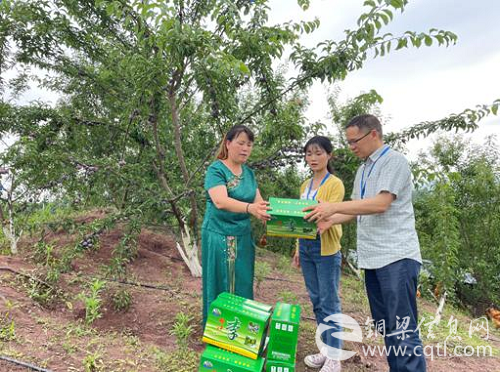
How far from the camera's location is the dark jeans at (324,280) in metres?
2.18

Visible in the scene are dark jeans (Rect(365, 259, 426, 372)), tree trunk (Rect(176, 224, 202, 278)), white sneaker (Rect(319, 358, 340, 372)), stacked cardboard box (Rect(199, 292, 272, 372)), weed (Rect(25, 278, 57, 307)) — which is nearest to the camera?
dark jeans (Rect(365, 259, 426, 372))

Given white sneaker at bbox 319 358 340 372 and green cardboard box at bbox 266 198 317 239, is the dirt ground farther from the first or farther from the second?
green cardboard box at bbox 266 198 317 239

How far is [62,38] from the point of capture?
11.2 ft

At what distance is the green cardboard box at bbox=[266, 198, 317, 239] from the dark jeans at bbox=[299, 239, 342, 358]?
0.24 m

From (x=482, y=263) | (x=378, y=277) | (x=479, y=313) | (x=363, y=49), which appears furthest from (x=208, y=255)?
(x=479, y=313)

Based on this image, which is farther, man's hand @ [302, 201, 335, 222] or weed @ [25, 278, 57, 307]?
weed @ [25, 278, 57, 307]

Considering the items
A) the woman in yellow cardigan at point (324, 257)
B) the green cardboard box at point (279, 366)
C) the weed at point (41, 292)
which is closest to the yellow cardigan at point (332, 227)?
the woman in yellow cardigan at point (324, 257)

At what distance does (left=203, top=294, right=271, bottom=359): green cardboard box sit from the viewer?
1970 mm

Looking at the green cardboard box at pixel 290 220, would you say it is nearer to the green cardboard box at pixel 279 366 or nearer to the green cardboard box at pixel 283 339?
the green cardboard box at pixel 283 339

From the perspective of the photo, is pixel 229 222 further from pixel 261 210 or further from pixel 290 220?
pixel 290 220

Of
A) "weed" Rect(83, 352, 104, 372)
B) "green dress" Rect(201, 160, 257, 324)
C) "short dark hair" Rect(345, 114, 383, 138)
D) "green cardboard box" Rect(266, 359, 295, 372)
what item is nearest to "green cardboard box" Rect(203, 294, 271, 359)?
"green cardboard box" Rect(266, 359, 295, 372)

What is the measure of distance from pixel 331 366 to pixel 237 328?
2.52 ft

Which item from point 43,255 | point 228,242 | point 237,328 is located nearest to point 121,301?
point 228,242

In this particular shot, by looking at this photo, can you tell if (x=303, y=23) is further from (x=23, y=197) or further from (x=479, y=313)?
(x=479, y=313)
